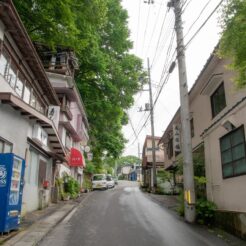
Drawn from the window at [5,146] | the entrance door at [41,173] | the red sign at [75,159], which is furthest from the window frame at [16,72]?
the red sign at [75,159]

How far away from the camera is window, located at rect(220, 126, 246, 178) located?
9656mm

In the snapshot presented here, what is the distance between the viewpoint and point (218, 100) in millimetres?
14047

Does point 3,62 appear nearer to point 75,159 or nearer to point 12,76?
point 12,76

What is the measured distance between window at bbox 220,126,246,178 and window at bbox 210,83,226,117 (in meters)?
2.64

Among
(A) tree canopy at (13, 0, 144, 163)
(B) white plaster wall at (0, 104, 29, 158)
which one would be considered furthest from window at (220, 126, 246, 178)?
(A) tree canopy at (13, 0, 144, 163)

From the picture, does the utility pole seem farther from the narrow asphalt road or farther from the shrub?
the narrow asphalt road

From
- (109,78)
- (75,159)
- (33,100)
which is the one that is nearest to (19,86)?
(33,100)

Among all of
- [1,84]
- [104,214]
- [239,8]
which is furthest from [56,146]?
[239,8]

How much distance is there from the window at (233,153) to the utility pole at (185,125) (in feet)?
5.05

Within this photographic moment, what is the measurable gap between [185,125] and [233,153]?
2.96m

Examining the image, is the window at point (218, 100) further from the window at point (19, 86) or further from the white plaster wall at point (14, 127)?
the window at point (19, 86)

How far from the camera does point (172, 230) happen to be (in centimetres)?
1002

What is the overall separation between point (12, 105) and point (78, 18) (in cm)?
660

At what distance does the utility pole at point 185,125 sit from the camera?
12.0 metres
